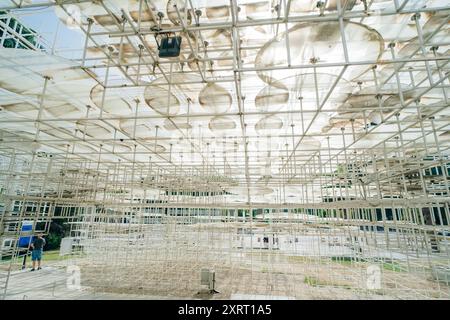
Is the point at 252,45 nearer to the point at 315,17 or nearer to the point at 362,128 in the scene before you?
the point at 315,17

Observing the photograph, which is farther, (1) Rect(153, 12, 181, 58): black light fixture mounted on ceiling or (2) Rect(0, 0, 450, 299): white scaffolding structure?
(1) Rect(153, 12, 181, 58): black light fixture mounted on ceiling

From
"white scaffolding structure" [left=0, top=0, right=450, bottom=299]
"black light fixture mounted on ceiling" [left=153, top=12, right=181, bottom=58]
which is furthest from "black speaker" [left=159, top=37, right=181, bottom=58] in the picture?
"white scaffolding structure" [left=0, top=0, right=450, bottom=299]

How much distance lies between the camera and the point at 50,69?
13.7 feet

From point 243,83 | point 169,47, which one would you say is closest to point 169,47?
point 169,47

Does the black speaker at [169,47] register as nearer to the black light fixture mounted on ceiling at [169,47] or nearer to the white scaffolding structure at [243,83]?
the black light fixture mounted on ceiling at [169,47]

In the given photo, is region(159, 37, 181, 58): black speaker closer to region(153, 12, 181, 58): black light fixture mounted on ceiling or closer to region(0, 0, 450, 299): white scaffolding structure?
region(153, 12, 181, 58): black light fixture mounted on ceiling

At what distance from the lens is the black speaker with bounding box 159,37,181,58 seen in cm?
363

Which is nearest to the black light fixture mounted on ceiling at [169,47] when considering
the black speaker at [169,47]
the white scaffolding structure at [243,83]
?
the black speaker at [169,47]

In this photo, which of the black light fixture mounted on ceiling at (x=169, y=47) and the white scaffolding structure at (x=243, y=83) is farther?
the black light fixture mounted on ceiling at (x=169, y=47)

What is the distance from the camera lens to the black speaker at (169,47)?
11.9 ft

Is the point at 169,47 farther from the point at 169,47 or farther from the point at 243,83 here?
the point at 243,83
